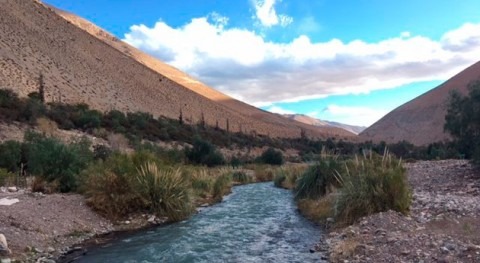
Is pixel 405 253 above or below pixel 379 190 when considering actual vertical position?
below

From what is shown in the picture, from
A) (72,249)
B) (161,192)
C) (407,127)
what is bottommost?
(72,249)

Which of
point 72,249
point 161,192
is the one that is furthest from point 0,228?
point 161,192

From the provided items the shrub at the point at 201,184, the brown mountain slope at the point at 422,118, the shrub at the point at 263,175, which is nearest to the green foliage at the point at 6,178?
the shrub at the point at 201,184

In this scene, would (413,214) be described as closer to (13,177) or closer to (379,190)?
(379,190)

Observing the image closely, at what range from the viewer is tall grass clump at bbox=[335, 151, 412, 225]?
15.6 meters

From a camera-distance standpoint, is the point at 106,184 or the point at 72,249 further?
the point at 106,184

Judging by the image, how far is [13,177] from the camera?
81.3 ft

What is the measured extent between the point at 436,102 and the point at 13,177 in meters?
112

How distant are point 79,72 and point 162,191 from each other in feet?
202

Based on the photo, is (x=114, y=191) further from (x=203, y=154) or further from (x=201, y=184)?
(x=203, y=154)

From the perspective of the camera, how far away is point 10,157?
28.7 m

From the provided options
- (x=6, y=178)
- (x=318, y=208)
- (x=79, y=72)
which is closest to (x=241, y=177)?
(x=6, y=178)

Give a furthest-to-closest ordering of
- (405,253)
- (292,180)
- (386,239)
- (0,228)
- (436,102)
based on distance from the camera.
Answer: (436,102), (292,180), (0,228), (386,239), (405,253)

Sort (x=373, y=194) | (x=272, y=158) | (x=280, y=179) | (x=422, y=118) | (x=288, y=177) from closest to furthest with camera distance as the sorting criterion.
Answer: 1. (x=373, y=194)
2. (x=288, y=177)
3. (x=280, y=179)
4. (x=272, y=158)
5. (x=422, y=118)
